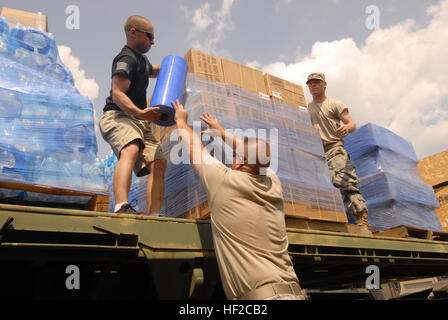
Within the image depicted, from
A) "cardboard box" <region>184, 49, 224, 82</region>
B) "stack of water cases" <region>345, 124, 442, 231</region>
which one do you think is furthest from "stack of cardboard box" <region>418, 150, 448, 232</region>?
"cardboard box" <region>184, 49, 224, 82</region>

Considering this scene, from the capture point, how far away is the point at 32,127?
261cm

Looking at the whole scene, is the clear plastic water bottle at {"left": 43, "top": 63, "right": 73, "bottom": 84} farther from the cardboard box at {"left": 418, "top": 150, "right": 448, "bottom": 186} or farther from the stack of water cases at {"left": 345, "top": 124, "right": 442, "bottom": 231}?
the cardboard box at {"left": 418, "top": 150, "right": 448, "bottom": 186}

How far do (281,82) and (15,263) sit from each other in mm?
3255

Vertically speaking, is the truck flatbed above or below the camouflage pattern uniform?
below

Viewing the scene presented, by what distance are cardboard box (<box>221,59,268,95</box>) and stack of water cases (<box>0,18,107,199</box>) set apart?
1.48 m

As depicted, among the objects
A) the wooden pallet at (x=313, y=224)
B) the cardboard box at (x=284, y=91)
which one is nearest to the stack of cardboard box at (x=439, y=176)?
the wooden pallet at (x=313, y=224)

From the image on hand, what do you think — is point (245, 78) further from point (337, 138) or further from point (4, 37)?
point (4, 37)

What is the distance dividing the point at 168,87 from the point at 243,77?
3.92ft

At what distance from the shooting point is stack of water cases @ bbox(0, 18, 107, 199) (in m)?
2.47

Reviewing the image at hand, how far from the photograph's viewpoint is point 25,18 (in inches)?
138

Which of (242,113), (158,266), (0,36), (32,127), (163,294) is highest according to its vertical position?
(0,36)
